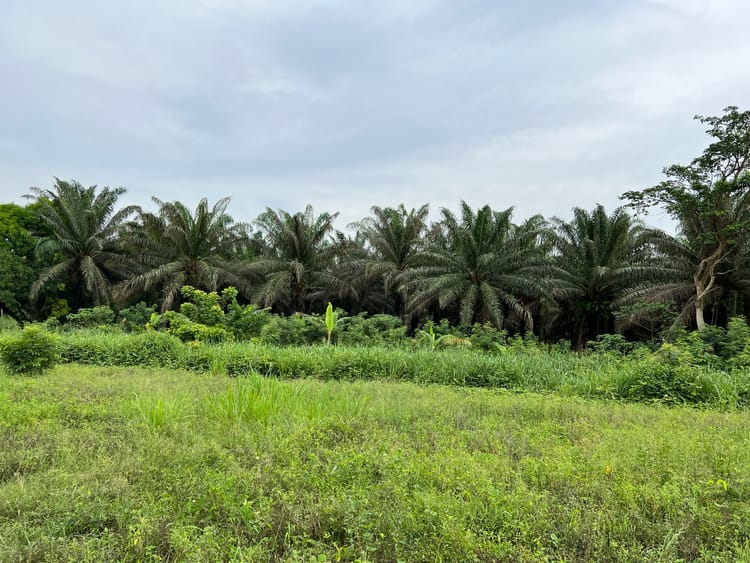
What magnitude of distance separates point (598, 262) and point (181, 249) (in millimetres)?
18275

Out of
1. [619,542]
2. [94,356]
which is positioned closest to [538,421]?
[619,542]

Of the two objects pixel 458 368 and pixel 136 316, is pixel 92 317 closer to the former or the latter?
pixel 136 316

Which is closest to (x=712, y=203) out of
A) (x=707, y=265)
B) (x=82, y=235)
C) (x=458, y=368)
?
(x=707, y=265)

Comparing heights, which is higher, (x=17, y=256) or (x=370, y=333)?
(x=17, y=256)

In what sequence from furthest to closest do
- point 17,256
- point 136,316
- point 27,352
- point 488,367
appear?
point 17,256 < point 136,316 < point 488,367 < point 27,352

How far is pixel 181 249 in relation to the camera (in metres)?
20.0

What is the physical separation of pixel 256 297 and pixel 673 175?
55.1 ft

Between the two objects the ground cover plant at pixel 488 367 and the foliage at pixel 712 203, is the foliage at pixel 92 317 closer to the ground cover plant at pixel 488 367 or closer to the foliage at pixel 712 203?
the ground cover plant at pixel 488 367

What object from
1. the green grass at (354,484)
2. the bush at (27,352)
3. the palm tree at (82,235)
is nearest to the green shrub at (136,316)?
the palm tree at (82,235)

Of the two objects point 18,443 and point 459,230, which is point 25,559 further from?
point 459,230

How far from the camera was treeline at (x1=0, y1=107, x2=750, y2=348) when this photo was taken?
14.5m

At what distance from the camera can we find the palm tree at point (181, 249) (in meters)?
19.3

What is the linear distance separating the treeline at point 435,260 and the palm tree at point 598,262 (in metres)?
0.06

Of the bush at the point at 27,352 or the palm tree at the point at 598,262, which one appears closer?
the bush at the point at 27,352
